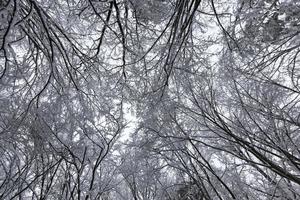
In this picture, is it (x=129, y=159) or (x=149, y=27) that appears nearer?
(x=149, y=27)

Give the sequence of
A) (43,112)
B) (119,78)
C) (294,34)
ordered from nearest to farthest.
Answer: (294,34) → (119,78) → (43,112)

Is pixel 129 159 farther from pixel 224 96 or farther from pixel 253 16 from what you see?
pixel 253 16

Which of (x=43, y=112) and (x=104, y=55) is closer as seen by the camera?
(x=104, y=55)

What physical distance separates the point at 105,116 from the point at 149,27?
1685 millimetres

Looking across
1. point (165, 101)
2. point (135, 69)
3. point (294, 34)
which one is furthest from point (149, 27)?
point (294, 34)

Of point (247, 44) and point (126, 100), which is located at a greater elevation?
point (126, 100)

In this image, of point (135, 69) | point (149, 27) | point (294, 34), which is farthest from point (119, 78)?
point (294, 34)

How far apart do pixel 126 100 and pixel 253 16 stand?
2402 millimetres

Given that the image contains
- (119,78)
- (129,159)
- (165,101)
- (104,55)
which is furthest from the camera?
(129,159)

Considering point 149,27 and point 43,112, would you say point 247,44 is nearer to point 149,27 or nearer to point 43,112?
point 149,27

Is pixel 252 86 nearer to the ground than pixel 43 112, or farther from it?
nearer to the ground

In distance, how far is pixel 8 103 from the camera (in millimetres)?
3641

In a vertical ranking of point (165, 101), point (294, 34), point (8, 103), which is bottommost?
point (294, 34)

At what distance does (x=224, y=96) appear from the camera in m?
4.00
